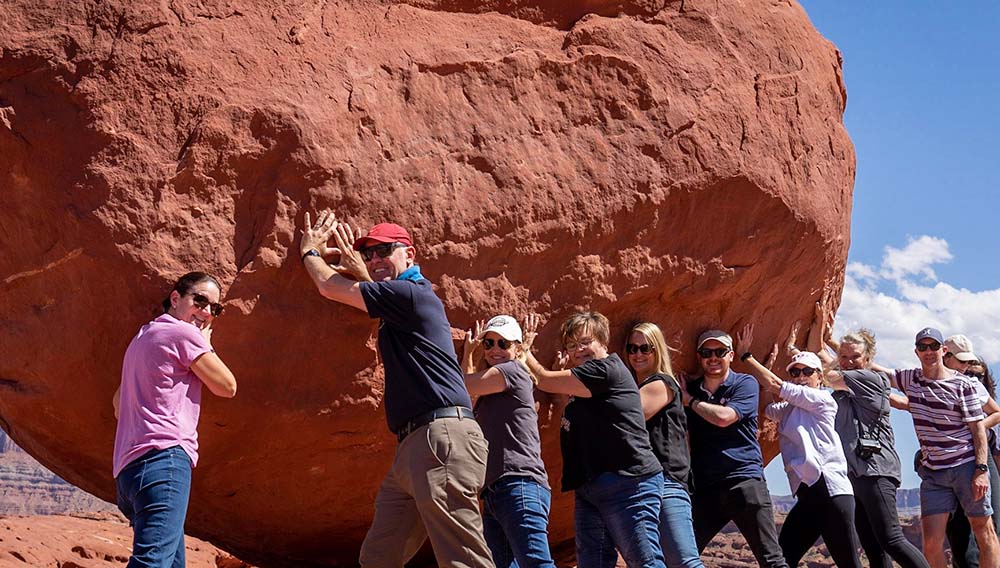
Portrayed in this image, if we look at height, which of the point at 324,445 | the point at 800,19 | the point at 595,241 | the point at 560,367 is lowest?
the point at 324,445

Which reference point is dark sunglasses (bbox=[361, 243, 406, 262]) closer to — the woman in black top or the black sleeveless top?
the woman in black top

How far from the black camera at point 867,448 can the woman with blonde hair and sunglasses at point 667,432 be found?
1.09 m

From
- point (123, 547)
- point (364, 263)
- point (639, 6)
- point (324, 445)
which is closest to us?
point (364, 263)

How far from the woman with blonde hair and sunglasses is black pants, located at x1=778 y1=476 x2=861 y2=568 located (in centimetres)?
64

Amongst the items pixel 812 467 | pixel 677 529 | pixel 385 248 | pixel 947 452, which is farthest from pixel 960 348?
pixel 385 248

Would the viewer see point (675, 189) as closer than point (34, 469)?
Yes

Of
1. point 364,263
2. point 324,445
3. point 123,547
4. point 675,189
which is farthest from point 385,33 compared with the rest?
point 123,547

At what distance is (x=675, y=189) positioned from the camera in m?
4.90

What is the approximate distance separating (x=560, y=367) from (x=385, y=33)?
5.84ft

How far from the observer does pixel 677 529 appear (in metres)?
4.19

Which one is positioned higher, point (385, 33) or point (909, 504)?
point (909, 504)

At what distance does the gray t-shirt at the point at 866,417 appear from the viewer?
520 cm

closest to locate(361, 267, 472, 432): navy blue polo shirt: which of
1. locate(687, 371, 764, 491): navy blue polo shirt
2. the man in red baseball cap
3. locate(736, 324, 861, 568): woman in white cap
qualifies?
the man in red baseball cap

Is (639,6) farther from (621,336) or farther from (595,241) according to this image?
(621,336)
